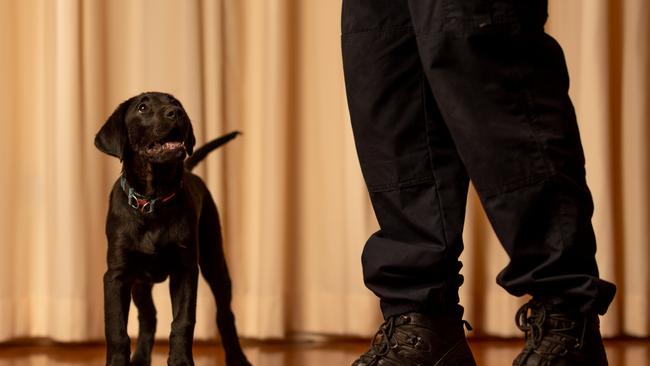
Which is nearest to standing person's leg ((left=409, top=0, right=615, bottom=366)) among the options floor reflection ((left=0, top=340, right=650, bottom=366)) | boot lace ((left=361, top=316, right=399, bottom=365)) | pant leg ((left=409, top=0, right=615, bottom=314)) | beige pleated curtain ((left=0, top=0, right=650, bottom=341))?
pant leg ((left=409, top=0, right=615, bottom=314))

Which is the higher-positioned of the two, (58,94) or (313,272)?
(58,94)

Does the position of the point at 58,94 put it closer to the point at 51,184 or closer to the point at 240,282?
the point at 51,184

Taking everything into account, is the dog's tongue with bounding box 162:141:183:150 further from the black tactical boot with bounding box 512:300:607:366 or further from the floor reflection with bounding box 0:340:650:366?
the black tactical boot with bounding box 512:300:607:366

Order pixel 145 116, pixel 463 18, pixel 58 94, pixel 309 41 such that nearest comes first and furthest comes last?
pixel 463 18 → pixel 145 116 → pixel 58 94 → pixel 309 41

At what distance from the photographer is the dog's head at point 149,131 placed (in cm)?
177

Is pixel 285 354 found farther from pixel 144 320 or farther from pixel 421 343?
pixel 421 343

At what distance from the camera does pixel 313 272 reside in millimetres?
2615

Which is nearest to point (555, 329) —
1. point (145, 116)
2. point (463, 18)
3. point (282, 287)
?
point (463, 18)

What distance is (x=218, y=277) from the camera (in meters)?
2.12

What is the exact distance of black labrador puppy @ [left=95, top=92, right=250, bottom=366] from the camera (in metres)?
1.78

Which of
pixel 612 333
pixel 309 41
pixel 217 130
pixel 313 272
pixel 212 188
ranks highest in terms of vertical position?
pixel 309 41

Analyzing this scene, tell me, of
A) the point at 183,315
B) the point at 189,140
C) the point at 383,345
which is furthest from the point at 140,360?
the point at 383,345

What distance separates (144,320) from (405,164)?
3.48 ft

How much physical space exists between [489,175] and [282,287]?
147cm
